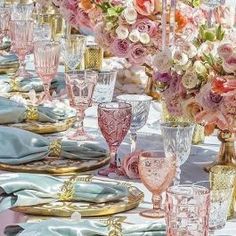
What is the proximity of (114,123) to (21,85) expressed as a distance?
908mm

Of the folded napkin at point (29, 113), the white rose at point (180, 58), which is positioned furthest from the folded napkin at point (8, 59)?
the white rose at point (180, 58)

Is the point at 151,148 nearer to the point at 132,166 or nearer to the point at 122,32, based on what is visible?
the point at 132,166

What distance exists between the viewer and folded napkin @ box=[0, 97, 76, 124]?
2236mm

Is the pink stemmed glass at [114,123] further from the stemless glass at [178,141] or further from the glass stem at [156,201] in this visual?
the glass stem at [156,201]

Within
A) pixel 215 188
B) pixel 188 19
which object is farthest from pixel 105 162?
pixel 188 19

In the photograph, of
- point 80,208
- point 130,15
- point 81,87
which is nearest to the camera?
point 80,208

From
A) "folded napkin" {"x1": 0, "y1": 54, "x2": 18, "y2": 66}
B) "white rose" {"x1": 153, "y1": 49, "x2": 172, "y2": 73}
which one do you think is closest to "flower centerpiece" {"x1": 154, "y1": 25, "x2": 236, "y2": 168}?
"white rose" {"x1": 153, "y1": 49, "x2": 172, "y2": 73}

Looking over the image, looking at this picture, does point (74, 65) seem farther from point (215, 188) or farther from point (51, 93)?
point (215, 188)

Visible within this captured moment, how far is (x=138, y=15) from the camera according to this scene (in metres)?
2.29

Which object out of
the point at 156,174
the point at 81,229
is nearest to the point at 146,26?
the point at 156,174

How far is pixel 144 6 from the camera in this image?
225cm

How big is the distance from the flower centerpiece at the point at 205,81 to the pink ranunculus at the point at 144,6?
44cm

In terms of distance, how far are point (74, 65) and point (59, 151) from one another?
0.72m

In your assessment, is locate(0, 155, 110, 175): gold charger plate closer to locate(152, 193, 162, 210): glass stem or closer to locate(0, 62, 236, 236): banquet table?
locate(0, 62, 236, 236): banquet table
